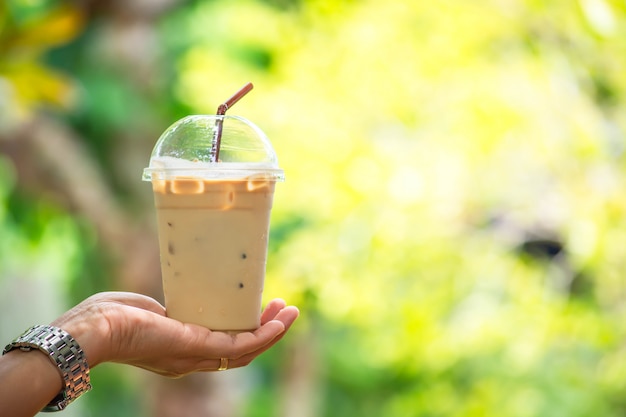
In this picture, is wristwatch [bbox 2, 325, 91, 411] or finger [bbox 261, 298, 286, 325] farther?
finger [bbox 261, 298, 286, 325]

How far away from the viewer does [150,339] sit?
1135mm

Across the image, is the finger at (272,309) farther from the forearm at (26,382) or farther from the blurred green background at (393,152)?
the blurred green background at (393,152)

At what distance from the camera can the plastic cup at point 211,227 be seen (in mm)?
1164

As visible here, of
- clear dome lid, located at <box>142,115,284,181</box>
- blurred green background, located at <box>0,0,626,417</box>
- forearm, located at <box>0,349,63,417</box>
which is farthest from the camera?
blurred green background, located at <box>0,0,626,417</box>

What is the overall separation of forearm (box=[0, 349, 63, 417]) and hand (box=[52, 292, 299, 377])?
52 millimetres

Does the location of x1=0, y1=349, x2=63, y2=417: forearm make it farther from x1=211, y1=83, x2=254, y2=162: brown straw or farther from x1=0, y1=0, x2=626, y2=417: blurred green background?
x1=0, y1=0, x2=626, y2=417: blurred green background

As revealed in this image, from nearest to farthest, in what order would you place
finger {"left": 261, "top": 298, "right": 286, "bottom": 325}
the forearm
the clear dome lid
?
the forearm
the clear dome lid
finger {"left": 261, "top": 298, "right": 286, "bottom": 325}

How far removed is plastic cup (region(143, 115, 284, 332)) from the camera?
Answer: 3.82 ft

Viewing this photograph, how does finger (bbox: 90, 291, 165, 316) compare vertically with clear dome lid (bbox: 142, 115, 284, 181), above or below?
below

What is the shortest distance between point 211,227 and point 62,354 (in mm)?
260

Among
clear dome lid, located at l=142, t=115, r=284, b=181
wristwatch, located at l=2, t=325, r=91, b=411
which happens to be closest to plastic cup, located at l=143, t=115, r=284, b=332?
clear dome lid, located at l=142, t=115, r=284, b=181

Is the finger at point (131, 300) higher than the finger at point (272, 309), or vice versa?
the finger at point (131, 300)

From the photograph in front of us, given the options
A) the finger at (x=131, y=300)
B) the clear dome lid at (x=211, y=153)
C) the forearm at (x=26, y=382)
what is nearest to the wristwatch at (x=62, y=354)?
the forearm at (x=26, y=382)

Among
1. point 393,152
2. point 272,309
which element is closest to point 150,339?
point 272,309
